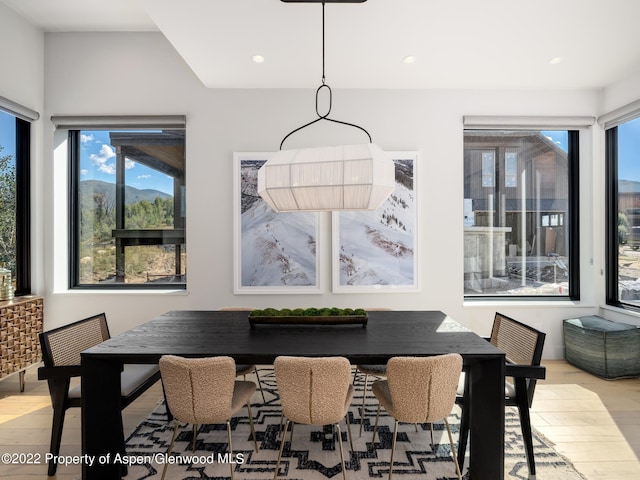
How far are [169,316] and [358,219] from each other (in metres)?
2.03

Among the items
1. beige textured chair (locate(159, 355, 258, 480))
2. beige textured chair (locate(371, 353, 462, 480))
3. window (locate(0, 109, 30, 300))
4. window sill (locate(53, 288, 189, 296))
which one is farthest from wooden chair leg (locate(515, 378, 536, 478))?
window (locate(0, 109, 30, 300))

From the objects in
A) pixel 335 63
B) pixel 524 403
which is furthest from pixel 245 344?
pixel 335 63

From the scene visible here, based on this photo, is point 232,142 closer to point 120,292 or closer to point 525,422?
point 120,292

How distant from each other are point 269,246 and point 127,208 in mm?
1650

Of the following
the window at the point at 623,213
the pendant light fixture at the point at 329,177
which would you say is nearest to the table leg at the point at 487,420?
the pendant light fixture at the point at 329,177

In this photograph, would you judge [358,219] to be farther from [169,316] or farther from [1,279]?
[1,279]

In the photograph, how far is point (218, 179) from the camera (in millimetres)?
3732

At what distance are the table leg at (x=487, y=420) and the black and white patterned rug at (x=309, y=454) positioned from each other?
0.21 m

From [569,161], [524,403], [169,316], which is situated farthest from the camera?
[569,161]

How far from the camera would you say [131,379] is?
2242 millimetres

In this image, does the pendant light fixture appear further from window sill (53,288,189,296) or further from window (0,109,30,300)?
window (0,109,30,300)

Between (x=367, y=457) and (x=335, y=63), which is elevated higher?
(x=335, y=63)

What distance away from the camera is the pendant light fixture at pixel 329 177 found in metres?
1.82

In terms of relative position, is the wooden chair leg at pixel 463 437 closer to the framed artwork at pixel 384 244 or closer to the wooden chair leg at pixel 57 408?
the framed artwork at pixel 384 244
